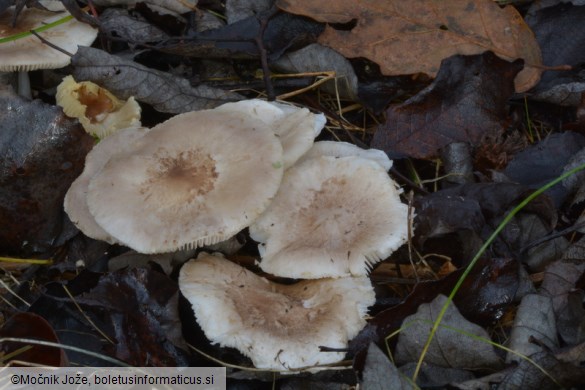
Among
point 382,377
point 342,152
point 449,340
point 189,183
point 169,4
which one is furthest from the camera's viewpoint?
point 169,4

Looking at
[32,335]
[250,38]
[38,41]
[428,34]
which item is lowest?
[32,335]

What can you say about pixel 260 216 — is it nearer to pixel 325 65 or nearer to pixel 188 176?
pixel 188 176

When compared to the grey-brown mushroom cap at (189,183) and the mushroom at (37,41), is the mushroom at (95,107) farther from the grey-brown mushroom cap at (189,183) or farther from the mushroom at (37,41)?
the grey-brown mushroom cap at (189,183)

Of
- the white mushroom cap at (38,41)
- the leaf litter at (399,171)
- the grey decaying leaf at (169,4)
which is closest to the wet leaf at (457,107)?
the leaf litter at (399,171)

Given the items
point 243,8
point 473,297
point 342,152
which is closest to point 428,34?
point 342,152

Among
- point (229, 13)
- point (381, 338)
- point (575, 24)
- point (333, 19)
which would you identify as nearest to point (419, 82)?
point (333, 19)

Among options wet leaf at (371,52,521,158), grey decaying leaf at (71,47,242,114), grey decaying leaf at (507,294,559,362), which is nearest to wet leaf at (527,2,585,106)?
wet leaf at (371,52,521,158)
